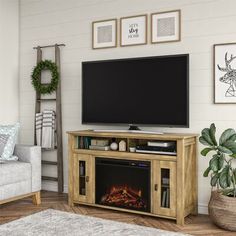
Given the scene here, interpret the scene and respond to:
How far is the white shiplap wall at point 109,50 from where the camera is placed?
145 inches

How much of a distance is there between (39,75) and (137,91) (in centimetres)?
153

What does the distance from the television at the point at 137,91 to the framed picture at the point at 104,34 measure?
34 cm

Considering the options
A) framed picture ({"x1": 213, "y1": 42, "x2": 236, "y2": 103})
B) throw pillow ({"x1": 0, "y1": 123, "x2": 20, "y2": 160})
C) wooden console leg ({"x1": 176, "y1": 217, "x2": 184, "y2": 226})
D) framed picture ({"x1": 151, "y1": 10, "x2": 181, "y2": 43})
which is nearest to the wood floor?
wooden console leg ({"x1": 176, "y1": 217, "x2": 184, "y2": 226})

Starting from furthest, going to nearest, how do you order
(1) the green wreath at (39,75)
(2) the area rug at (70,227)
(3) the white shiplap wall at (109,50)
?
(1) the green wreath at (39,75), (3) the white shiplap wall at (109,50), (2) the area rug at (70,227)

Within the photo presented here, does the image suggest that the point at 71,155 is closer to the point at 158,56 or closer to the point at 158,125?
the point at 158,125

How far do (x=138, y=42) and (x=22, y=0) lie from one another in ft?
6.61

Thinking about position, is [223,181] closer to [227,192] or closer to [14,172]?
[227,192]

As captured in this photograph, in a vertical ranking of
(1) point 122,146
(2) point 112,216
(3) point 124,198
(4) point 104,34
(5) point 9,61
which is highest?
(4) point 104,34

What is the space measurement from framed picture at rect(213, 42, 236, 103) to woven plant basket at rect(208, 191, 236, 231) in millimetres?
1005

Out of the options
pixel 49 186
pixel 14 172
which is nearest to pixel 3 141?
pixel 14 172

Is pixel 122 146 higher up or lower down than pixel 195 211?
higher up

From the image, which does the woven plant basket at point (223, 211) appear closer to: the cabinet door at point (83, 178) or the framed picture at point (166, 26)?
the cabinet door at point (83, 178)

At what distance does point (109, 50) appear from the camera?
432cm

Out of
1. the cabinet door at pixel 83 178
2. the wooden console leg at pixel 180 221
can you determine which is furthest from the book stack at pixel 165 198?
the cabinet door at pixel 83 178
